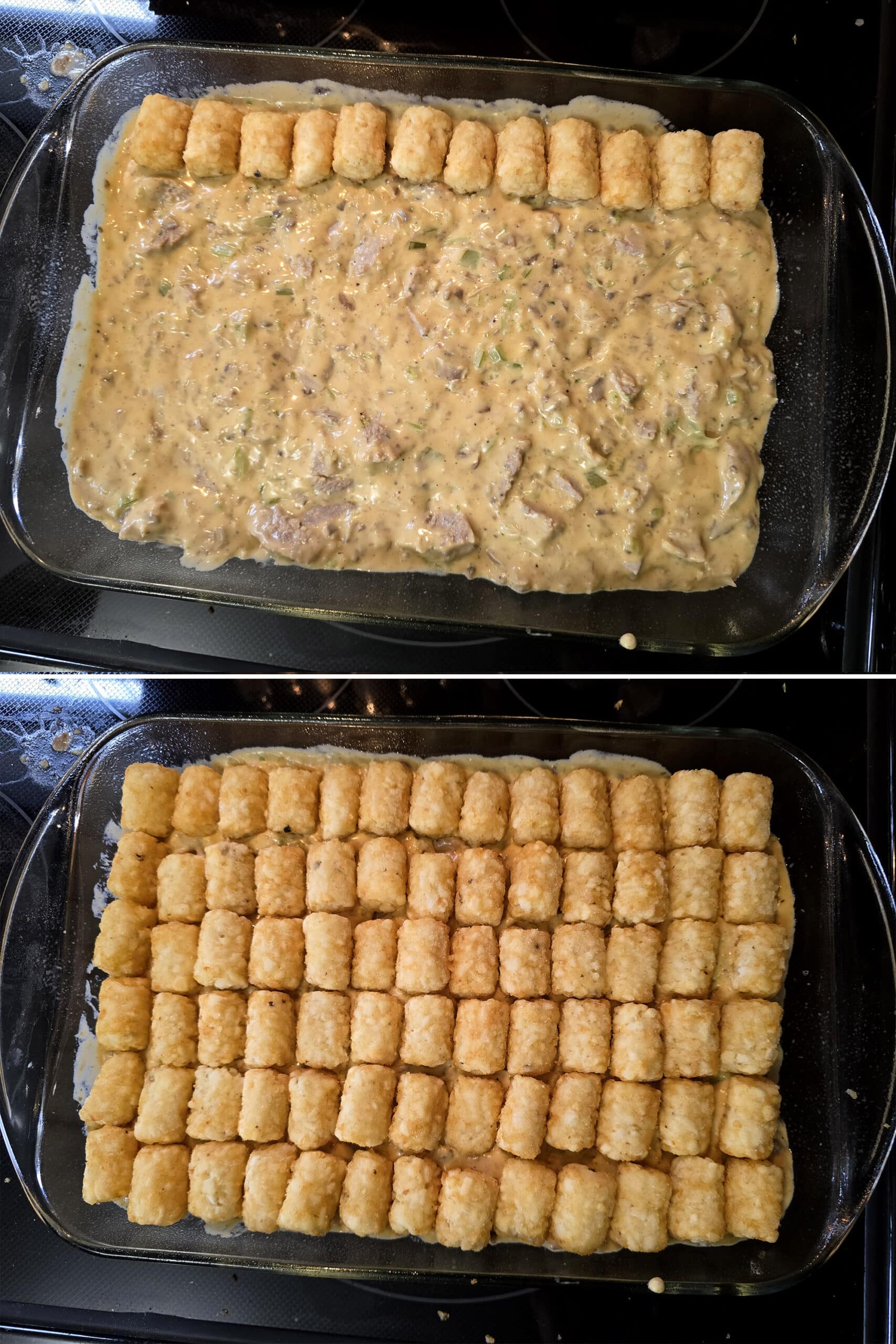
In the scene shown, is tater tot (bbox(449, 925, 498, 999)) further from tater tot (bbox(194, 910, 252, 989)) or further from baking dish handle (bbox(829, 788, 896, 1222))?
baking dish handle (bbox(829, 788, 896, 1222))

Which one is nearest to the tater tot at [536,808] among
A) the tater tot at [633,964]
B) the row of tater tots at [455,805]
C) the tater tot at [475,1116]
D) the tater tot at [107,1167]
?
the row of tater tots at [455,805]

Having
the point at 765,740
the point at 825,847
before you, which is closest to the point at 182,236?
the point at 765,740

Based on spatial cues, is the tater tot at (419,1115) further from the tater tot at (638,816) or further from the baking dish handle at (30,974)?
the baking dish handle at (30,974)

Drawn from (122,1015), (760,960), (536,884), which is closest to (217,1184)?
(122,1015)

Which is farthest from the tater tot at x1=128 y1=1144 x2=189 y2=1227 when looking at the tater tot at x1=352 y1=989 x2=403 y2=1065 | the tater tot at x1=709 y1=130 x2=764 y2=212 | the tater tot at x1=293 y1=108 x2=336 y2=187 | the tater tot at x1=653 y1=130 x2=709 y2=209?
the tater tot at x1=293 y1=108 x2=336 y2=187

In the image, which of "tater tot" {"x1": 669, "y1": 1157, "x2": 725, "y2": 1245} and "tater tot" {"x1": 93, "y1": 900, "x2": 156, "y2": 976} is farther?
"tater tot" {"x1": 93, "y1": 900, "x2": 156, "y2": 976}
